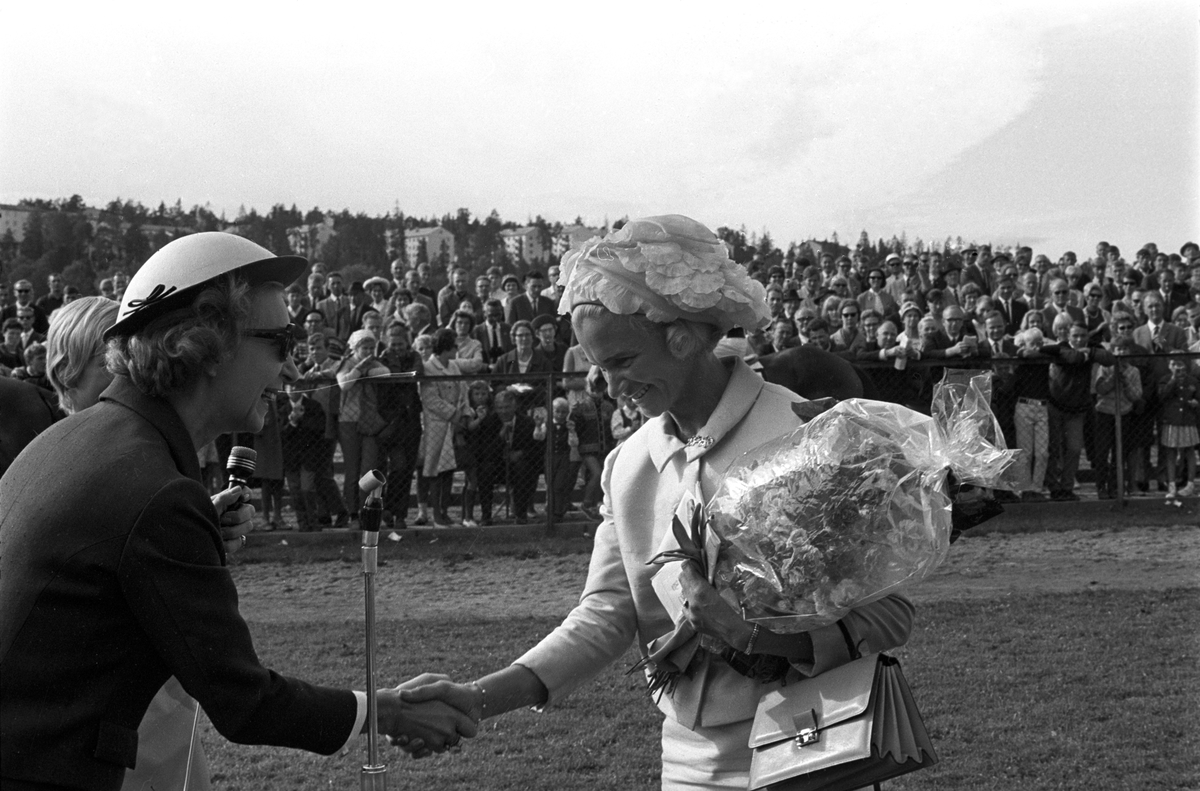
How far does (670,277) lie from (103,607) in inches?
58.7

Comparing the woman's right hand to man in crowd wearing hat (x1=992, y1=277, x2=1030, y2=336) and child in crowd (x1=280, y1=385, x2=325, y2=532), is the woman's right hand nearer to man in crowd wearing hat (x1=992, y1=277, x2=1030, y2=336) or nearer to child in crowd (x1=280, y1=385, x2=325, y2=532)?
child in crowd (x1=280, y1=385, x2=325, y2=532)

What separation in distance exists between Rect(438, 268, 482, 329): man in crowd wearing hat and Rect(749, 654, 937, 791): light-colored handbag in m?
12.8

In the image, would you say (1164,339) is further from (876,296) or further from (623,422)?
(623,422)

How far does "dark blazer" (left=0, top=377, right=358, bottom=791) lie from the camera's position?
2.43 m

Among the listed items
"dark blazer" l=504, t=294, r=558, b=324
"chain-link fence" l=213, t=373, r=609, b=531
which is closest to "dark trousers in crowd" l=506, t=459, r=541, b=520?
"chain-link fence" l=213, t=373, r=609, b=531

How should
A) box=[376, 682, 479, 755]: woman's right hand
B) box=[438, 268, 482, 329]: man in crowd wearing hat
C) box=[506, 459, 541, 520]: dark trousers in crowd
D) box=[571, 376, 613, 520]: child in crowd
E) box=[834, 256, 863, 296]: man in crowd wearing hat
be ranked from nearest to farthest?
1. box=[376, 682, 479, 755]: woman's right hand
2. box=[571, 376, 613, 520]: child in crowd
3. box=[506, 459, 541, 520]: dark trousers in crowd
4. box=[438, 268, 482, 329]: man in crowd wearing hat
5. box=[834, 256, 863, 296]: man in crowd wearing hat

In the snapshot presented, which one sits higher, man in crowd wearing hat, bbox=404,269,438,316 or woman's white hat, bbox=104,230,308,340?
woman's white hat, bbox=104,230,308,340

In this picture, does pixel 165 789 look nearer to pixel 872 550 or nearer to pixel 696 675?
pixel 696 675

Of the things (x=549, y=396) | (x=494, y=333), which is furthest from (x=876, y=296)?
(x=549, y=396)

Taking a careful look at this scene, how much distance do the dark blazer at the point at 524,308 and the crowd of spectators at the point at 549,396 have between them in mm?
29

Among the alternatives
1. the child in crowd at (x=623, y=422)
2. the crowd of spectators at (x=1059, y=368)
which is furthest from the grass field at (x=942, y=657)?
the child in crowd at (x=623, y=422)

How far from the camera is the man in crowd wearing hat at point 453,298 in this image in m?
15.7

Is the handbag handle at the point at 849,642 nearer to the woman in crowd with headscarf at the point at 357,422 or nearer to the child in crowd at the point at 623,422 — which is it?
the child in crowd at the point at 623,422

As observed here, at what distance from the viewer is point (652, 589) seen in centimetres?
329
